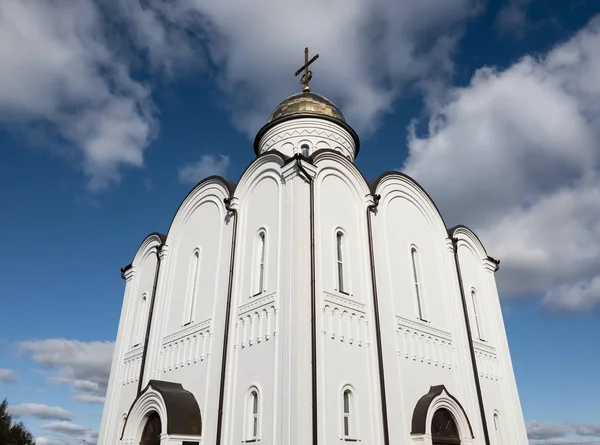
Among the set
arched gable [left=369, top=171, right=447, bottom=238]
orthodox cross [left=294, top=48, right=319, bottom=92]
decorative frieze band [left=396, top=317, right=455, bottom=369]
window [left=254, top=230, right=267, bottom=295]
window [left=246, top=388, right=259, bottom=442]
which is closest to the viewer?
window [left=246, top=388, right=259, bottom=442]

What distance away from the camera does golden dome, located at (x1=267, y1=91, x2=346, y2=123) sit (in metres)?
17.6

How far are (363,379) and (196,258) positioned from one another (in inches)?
258

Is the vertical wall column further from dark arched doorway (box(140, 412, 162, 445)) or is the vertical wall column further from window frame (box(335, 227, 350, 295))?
window frame (box(335, 227, 350, 295))

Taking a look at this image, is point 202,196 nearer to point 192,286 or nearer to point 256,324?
point 192,286

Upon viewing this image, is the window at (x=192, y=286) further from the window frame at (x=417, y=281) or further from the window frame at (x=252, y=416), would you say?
the window frame at (x=417, y=281)

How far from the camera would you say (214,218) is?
564 inches

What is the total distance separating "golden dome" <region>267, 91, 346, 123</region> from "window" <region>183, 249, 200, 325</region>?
669 cm

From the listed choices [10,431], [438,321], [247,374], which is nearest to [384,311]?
[438,321]

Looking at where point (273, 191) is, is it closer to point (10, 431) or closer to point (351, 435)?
point (351, 435)

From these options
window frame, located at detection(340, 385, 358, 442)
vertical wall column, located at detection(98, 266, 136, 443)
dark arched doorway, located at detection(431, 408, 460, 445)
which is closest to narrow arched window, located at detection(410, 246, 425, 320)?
dark arched doorway, located at detection(431, 408, 460, 445)

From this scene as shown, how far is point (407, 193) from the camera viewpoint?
15.5 metres

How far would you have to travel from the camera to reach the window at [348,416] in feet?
32.4

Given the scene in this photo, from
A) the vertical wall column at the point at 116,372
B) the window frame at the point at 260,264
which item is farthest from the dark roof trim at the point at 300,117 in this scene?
the vertical wall column at the point at 116,372

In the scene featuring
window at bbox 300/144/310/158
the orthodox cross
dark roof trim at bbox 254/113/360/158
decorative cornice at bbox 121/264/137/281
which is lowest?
decorative cornice at bbox 121/264/137/281
